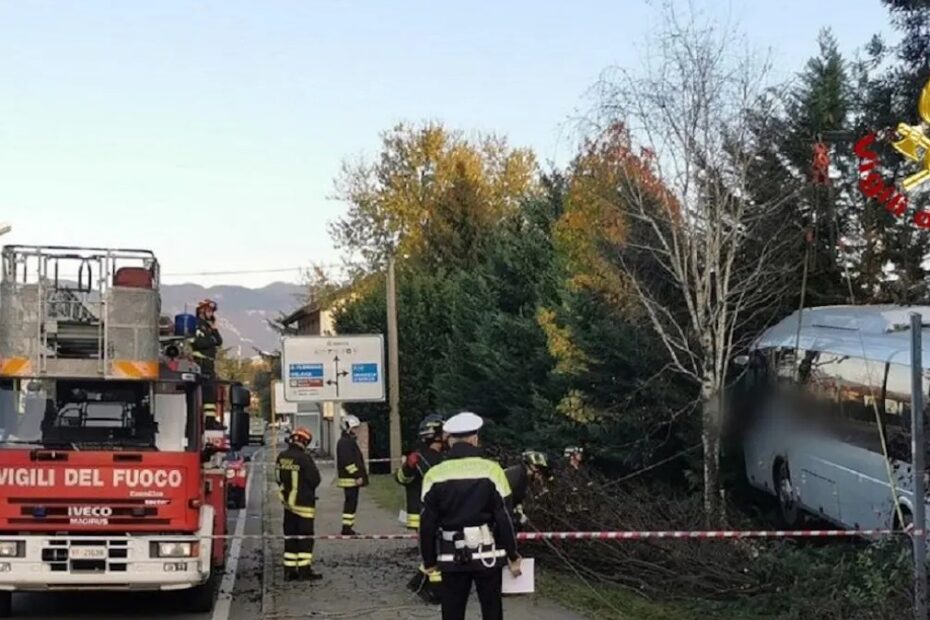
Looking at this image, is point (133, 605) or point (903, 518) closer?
point (903, 518)

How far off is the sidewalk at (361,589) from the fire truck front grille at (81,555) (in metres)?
1.59

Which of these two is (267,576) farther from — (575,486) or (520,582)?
(520,582)

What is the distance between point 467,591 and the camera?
779cm

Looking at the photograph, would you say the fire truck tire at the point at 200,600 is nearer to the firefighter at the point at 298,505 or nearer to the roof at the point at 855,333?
the firefighter at the point at 298,505

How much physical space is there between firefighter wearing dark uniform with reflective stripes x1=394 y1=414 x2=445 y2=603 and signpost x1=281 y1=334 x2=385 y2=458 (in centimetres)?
1439

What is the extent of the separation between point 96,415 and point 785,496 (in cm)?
907

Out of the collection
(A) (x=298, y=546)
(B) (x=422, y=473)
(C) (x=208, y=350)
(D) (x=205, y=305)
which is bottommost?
(A) (x=298, y=546)

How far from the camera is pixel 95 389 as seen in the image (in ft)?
35.9

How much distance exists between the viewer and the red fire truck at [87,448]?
10477 mm

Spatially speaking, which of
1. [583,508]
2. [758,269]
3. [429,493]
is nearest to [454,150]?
[758,269]

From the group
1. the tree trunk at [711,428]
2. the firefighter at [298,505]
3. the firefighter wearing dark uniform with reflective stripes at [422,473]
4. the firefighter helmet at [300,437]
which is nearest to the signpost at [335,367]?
the tree trunk at [711,428]

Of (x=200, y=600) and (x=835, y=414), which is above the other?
(x=835, y=414)

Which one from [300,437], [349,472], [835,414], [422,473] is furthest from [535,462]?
[349,472]

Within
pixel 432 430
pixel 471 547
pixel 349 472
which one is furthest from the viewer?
pixel 349 472
